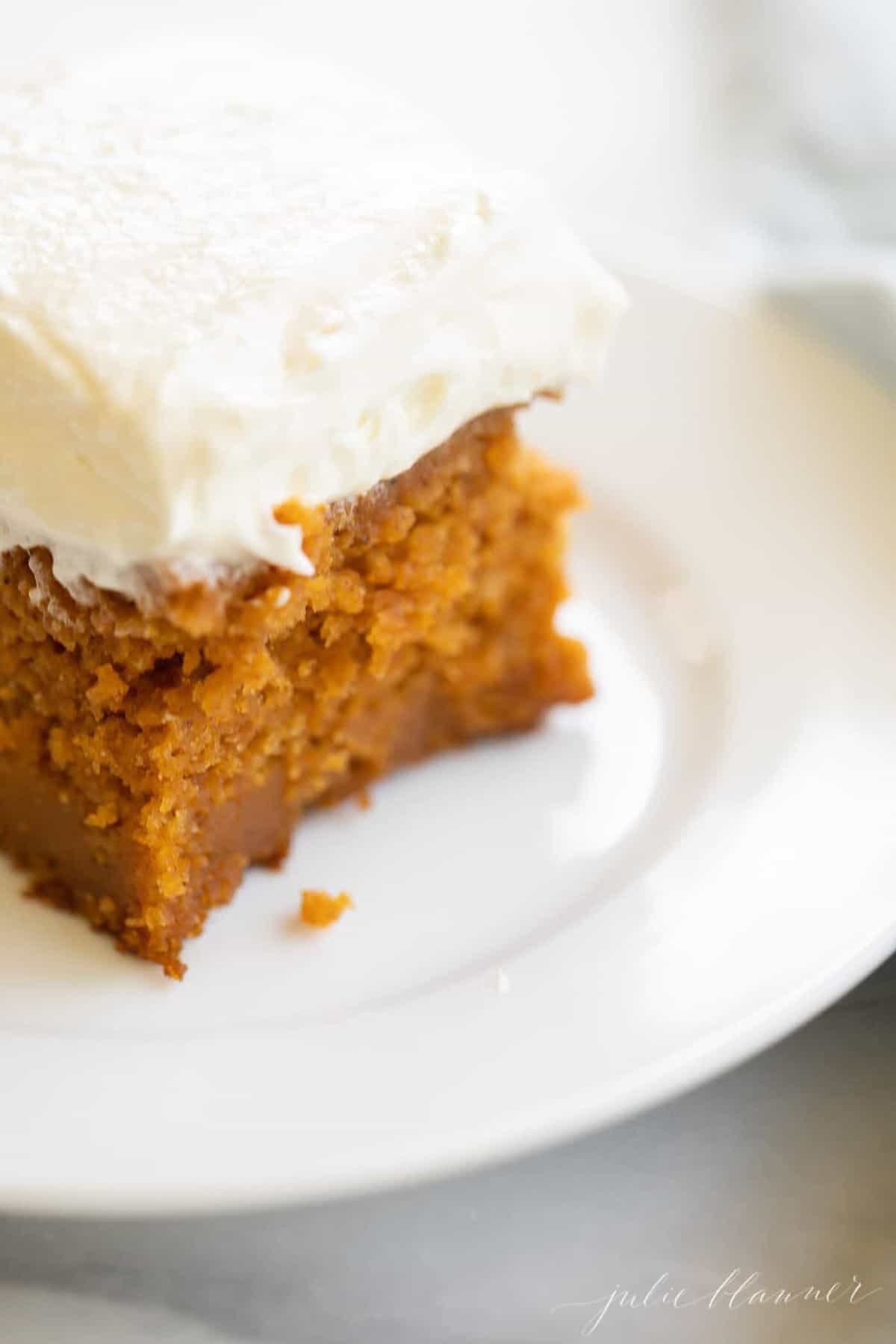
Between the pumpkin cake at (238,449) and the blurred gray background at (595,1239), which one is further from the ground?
the pumpkin cake at (238,449)

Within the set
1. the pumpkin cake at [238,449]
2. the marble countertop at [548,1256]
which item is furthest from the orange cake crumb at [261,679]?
the marble countertop at [548,1256]


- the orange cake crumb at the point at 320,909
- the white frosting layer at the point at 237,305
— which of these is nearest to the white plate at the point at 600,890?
the orange cake crumb at the point at 320,909

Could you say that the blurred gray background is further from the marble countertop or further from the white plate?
the white plate

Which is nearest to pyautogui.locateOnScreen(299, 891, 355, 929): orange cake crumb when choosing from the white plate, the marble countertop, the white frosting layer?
the white plate

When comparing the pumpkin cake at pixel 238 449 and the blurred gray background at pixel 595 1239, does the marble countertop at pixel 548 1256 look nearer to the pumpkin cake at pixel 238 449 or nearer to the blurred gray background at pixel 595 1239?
the blurred gray background at pixel 595 1239

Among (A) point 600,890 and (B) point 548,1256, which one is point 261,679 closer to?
(A) point 600,890

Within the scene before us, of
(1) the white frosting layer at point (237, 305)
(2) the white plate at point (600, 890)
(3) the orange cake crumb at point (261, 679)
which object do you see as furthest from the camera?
(3) the orange cake crumb at point (261, 679)

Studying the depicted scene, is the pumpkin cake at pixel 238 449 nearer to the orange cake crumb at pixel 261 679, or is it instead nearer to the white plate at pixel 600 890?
the orange cake crumb at pixel 261 679

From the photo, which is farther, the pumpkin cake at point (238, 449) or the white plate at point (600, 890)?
the pumpkin cake at point (238, 449)

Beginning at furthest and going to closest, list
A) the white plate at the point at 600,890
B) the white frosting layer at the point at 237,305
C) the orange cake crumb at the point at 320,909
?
the orange cake crumb at the point at 320,909 → the white frosting layer at the point at 237,305 → the white plate at the point at 600,890
